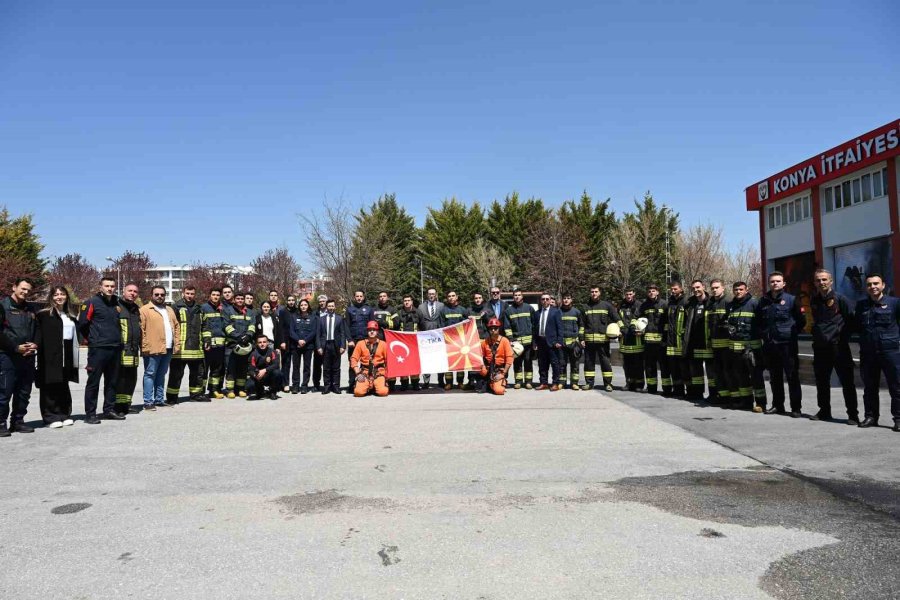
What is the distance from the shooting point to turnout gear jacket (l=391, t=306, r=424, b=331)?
564 inches

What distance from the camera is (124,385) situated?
1049 centimetres

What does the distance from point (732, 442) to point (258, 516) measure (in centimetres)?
571

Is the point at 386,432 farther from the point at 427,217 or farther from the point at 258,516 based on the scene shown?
the point at 427,217

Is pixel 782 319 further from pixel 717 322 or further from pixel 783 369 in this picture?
pixel 717 322

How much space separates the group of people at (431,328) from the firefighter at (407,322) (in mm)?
32

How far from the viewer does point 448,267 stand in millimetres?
57312

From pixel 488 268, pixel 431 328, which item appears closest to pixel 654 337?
pixel 431 328

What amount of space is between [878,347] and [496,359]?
660 cm

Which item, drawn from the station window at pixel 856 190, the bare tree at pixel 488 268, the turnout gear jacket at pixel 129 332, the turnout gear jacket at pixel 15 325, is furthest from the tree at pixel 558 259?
the turnout gear jacket at pixel 15 325

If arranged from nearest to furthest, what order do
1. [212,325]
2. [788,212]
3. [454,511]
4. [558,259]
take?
[454,511], [212,325], [788,212], [558,259]

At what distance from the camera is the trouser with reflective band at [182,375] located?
12.3m

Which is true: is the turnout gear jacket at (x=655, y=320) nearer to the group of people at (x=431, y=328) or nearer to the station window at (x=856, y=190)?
the group of people at (x=431, y=328)

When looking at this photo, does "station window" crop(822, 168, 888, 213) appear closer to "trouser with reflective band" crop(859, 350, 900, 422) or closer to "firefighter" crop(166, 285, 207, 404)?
"trouser with reflective band" crop(859, 350, 900, 422)

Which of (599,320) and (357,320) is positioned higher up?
(357,320)
